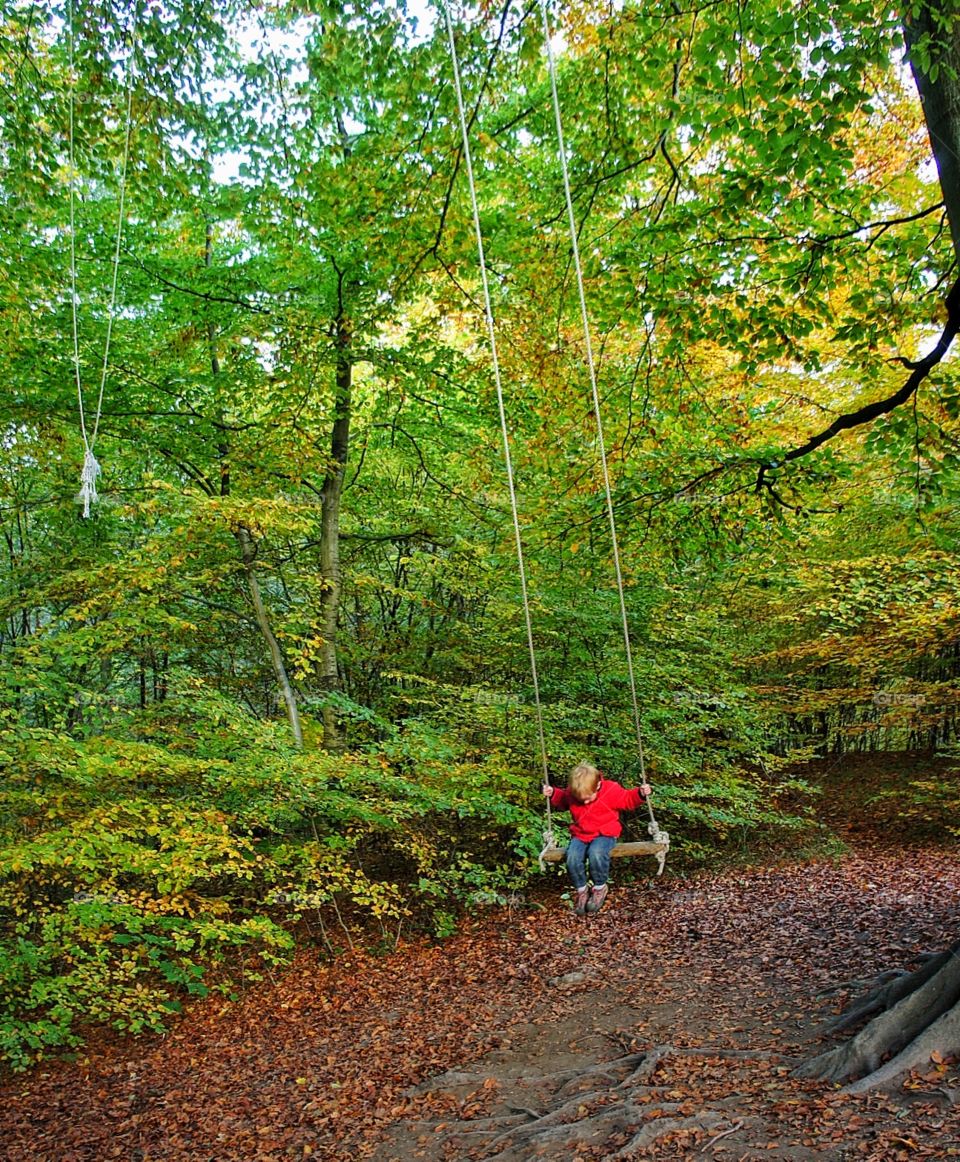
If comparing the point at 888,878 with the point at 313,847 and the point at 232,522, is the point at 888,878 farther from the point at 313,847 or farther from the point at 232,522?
the point at 232,522

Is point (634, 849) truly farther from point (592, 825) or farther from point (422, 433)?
point (422, 433)

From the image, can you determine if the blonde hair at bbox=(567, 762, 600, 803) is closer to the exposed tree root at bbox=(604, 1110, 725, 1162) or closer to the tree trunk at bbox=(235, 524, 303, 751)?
the exposed tree root at bbox=(604, 1110, 725, 1162)

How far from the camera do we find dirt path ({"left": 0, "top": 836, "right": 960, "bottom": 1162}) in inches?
154

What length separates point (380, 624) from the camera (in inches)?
520

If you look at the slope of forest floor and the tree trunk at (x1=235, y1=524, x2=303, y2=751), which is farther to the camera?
the tree trunk at (x1=235, y1=524, x2=303, y2=751)

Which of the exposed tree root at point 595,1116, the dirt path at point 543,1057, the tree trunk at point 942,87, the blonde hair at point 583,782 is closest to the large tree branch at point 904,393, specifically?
the tree trunk at point 942,87

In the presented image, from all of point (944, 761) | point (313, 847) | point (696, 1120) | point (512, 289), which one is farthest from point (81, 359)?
point (944, 761)

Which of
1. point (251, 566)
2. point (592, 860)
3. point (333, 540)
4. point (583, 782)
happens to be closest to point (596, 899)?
point (592, 860)

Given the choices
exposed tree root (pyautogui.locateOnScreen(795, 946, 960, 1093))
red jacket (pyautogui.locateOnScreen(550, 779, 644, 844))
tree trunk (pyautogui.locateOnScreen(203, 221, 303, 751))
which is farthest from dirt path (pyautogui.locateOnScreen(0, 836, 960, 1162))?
tree trunk (pyautogui.locateOnScreen(203, 221, 303, 751))

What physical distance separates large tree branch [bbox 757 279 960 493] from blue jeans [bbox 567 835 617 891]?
292 centimetres

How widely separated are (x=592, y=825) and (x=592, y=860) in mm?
240

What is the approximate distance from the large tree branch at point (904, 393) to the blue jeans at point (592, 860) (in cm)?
292

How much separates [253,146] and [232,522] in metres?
3.30

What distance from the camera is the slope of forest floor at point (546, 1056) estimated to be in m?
3.91
